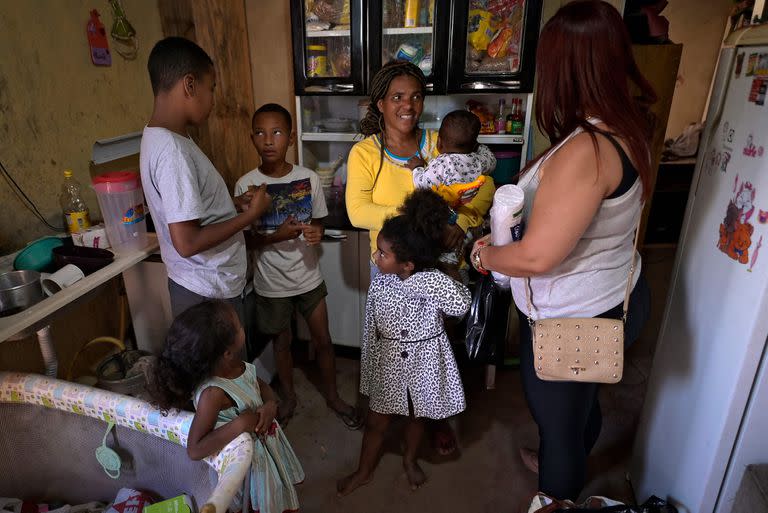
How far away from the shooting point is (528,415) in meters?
2.32

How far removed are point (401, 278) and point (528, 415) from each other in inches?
47.0

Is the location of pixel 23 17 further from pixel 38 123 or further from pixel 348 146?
pixel 348 146

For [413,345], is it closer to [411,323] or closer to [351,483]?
[411,323]

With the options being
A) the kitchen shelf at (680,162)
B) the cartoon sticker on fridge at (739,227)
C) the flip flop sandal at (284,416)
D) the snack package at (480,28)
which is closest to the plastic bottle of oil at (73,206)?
the flip flop sandal at (284,416)

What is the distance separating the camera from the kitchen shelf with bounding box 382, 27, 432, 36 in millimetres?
2398

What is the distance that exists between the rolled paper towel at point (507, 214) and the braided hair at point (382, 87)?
0.71 m

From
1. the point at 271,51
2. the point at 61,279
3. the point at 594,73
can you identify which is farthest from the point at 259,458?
the point at 271,51

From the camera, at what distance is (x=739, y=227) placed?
126cm

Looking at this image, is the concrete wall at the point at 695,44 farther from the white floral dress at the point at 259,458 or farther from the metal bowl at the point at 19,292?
the metal bowl at the point at 19,292

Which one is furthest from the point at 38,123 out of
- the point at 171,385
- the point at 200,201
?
the point at 171,385

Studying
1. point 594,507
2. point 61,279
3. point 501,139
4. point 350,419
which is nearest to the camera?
point 61,279

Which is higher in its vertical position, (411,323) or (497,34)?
(497,34)

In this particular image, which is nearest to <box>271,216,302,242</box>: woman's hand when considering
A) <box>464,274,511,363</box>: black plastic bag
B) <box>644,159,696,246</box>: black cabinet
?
<box>464,274,511,363</box>: black plastic bag

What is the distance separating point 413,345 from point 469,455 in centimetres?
75
